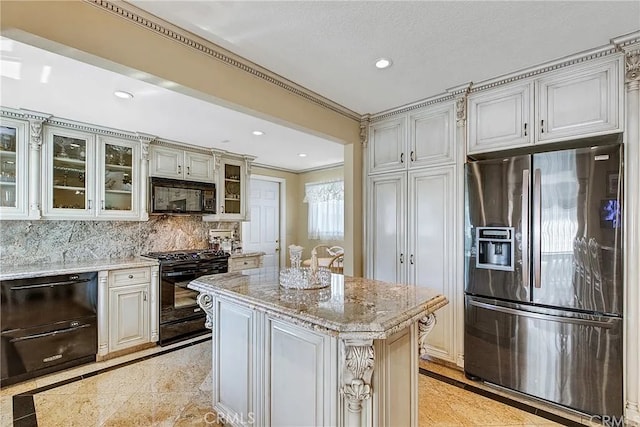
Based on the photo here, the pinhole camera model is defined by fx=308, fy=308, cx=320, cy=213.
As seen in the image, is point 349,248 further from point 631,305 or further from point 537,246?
point 631,305

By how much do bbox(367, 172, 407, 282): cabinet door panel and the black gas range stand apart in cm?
203

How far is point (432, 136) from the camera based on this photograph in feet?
9.74

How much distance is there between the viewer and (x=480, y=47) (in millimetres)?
2057

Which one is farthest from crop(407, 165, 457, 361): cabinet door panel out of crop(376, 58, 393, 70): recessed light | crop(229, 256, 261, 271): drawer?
crop(229, 256, 261, 271): drawer

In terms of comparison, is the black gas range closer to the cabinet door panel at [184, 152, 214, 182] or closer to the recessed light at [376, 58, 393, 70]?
A: the cabinet door panel at [184, 152, 214, 182]

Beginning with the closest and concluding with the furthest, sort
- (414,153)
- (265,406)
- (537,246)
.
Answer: (265,406) < (537,246) < (414,153)

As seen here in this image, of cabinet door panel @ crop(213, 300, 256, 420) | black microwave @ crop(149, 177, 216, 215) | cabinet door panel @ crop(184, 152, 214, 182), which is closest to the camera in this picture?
cabinet door panel @ crop(213, 300, 256, 420)

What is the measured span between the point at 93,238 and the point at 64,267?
28.6 inches

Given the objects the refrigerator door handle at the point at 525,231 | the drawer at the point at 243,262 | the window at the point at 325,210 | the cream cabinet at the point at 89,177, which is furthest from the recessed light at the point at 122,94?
the window at the point at 325,210

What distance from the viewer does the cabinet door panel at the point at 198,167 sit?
418cm

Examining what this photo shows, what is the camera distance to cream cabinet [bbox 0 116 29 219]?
2.86 meters

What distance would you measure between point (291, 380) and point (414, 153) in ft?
7.75

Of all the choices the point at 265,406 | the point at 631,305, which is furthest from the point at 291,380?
the point at 631,305

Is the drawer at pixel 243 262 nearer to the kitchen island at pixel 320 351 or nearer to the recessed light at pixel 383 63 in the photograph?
the kitchen island at pixel 320 351
